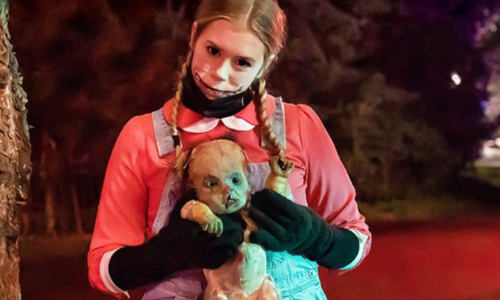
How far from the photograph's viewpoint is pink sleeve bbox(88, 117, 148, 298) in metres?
0.79

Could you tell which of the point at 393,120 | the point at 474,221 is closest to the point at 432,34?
the point at 393,120

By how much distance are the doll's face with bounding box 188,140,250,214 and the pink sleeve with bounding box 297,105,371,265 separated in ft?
0.48

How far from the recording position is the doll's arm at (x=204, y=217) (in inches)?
27.3

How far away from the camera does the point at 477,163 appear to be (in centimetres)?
108

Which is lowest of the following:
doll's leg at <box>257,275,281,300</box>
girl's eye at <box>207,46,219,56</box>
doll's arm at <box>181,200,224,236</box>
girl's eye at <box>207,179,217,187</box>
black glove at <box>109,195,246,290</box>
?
doll's leg at <box>257,275,281,300</box>

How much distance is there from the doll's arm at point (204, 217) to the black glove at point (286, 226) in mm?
49

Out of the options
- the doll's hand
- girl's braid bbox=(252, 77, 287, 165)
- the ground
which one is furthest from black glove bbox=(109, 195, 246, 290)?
the ground

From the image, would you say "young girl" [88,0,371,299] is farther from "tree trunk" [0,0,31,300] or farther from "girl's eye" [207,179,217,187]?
"tree trunk" [0,0,31,300]

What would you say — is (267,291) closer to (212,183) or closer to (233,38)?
(212,183)

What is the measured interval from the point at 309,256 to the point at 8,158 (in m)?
0.50

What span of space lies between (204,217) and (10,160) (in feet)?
1.29

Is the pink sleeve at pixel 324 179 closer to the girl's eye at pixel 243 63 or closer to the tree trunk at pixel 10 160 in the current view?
the girl's eye at pixel 243 63

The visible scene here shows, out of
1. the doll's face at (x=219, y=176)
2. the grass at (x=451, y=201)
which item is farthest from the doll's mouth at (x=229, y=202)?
the grass at (x=451, y=201)

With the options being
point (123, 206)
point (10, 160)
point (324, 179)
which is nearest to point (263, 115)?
point (324, 179)
